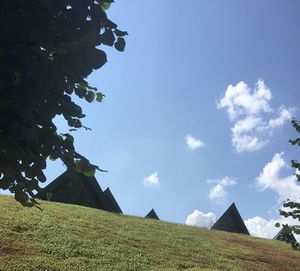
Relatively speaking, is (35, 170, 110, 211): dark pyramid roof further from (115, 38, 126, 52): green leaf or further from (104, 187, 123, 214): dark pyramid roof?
(115, 38, 126, 52): green leaf

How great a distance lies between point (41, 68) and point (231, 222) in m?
29.7

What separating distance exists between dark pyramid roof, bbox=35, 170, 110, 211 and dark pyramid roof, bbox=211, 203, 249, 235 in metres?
9.21

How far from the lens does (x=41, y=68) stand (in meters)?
4.51

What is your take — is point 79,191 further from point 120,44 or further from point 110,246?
point 120,44

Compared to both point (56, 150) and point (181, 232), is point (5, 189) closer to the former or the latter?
point (56, 150)

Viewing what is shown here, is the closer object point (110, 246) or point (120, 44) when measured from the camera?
point (120, 44)

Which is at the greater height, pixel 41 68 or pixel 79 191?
pixel 79 191

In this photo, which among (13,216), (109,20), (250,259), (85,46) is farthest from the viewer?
(250,259)

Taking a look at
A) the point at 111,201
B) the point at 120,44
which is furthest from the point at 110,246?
the point at 111,201

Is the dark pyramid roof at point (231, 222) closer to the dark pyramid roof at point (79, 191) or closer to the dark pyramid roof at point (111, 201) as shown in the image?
the dark pyramid roof at point (111, 201)

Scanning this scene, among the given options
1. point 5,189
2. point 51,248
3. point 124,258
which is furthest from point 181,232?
point 5,189

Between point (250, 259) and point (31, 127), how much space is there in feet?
47.8

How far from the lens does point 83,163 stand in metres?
4.99

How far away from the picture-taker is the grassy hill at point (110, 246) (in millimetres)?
11860
